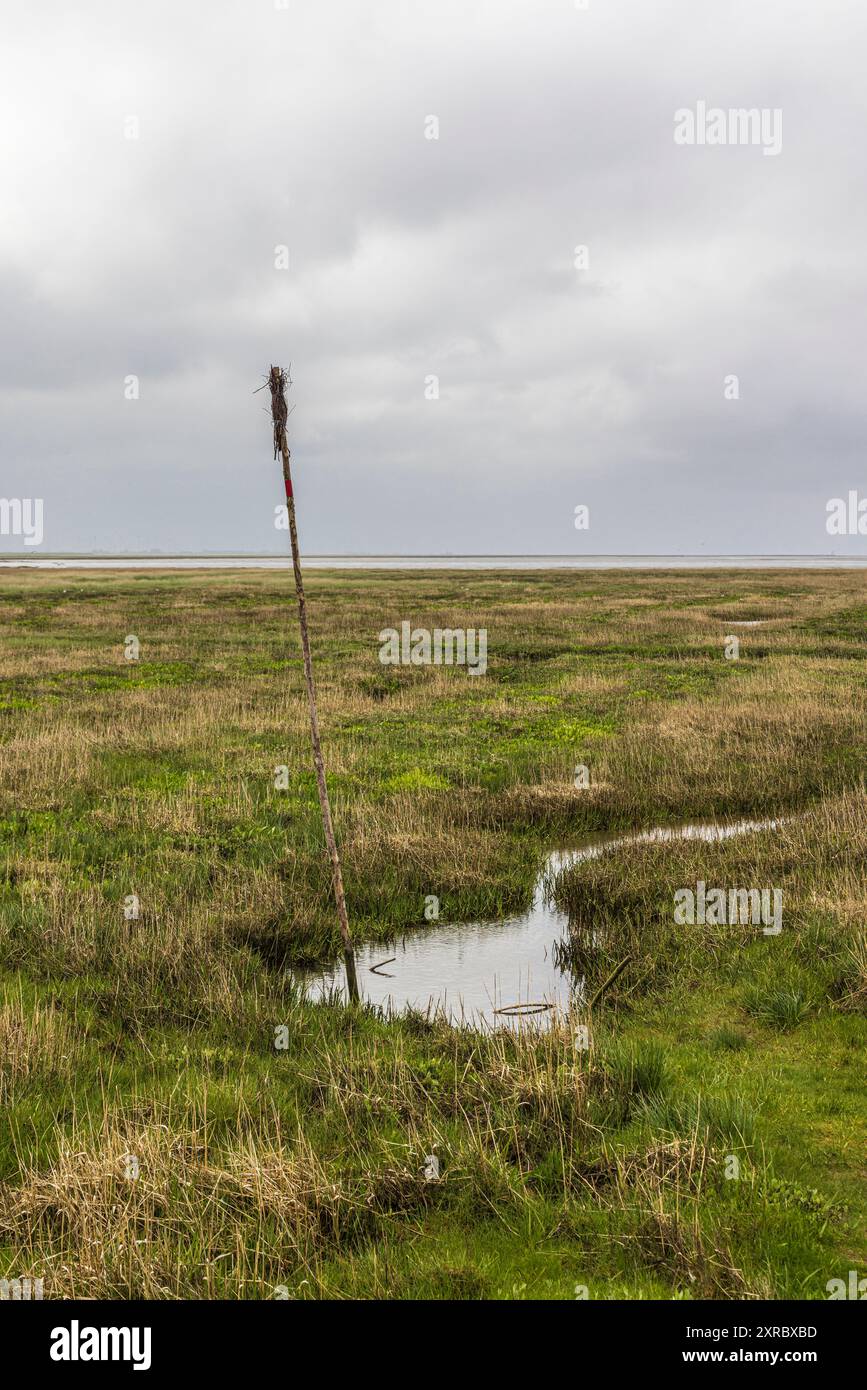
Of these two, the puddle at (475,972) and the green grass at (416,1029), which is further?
the puddle at (475,972)

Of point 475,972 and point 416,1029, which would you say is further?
point 475,972

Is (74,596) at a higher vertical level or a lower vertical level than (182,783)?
higher

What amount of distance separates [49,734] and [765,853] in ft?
47.1

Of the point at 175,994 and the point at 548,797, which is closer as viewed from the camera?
the point at 175,994

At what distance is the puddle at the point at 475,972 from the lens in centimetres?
847

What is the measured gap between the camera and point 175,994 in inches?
319

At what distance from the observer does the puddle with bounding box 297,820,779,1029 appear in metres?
8.47

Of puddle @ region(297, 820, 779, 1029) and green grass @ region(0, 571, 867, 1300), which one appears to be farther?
puddle @ region(297, 820, 779, 1029)

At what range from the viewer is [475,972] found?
9570 millimetres

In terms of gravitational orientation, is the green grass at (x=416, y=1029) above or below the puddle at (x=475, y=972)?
above

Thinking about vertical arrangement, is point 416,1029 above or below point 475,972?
above
